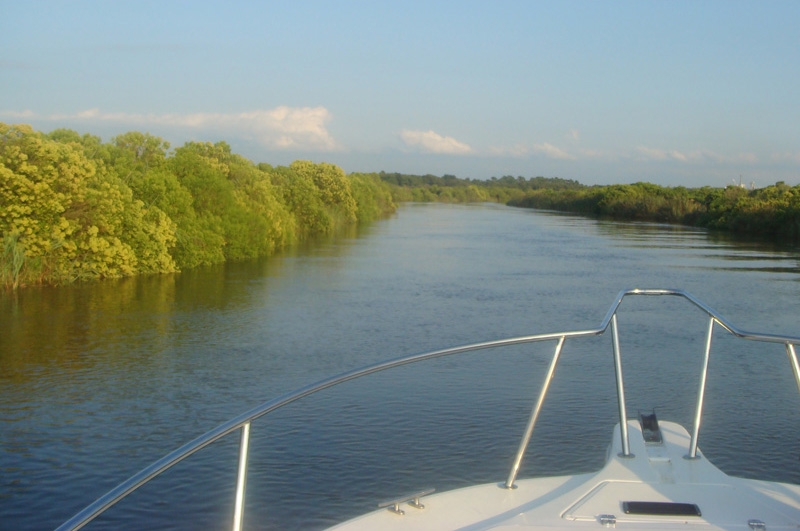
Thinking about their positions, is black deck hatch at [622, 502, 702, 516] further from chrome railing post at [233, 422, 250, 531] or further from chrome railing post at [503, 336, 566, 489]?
chrome railing post at [233, 422, 250, 531]

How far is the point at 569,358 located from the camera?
39.9ft

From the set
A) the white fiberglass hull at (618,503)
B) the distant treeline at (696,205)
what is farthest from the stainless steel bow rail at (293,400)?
the distant treeline at (696,205)

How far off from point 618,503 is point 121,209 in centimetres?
1872

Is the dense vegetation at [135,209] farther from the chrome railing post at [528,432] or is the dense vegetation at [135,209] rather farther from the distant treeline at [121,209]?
the chrome railing post at [528,432]

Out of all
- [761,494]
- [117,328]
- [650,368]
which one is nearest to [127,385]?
[117,328]

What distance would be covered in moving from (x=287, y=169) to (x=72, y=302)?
33773 mm

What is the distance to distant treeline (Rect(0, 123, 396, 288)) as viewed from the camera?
59.9 ft

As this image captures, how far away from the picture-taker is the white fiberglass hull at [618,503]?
3162mm

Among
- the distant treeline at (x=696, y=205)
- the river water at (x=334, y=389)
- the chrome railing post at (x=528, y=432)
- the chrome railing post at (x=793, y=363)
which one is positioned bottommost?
the river water at (x=334, y=389)

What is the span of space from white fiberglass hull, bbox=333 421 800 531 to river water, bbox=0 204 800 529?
3237mm

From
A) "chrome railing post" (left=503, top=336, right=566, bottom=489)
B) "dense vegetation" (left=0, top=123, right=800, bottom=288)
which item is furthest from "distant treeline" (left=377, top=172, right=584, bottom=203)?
"chrome railing post" (left=503, top=336, right=566, bottom=489)

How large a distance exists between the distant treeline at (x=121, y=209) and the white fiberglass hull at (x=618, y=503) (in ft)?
54.6

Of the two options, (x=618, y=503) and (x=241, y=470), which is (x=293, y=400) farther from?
(x=618, y=503)

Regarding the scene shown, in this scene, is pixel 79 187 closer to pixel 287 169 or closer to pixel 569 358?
pixel 569 358
